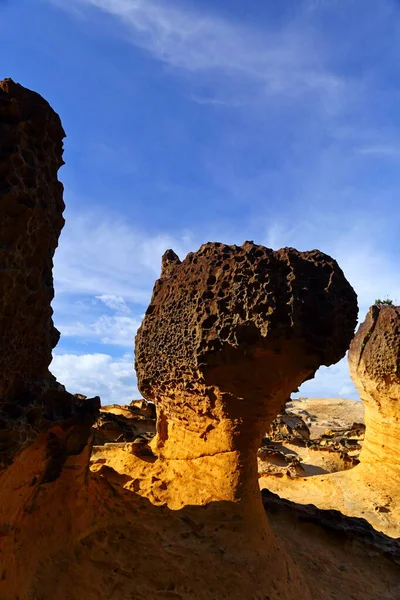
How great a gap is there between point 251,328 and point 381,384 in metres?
5.74

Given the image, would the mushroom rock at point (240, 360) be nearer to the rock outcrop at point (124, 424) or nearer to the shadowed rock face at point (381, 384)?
the rock outcrop at point (124, 424)

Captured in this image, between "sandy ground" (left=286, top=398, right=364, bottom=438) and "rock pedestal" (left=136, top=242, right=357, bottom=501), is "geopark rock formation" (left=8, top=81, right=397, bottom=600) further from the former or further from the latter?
"sandy ground" (left=286, top=398, right=364, bottom=438)

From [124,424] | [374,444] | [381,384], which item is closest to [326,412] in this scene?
[374,444]

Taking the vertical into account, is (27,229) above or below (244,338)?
above

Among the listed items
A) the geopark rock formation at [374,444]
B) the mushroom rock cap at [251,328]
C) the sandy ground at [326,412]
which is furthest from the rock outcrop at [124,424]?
the sandy ground at [326,412]

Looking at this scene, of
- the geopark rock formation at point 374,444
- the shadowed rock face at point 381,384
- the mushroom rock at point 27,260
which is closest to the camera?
the mushroom rock at point 27,260

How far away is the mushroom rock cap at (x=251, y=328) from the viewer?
408cm

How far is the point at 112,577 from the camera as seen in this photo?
10.4 feet

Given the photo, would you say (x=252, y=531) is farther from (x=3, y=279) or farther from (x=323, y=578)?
(x=3, y=279)

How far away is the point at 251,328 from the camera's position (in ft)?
13.3

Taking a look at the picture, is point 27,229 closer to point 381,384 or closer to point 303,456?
point 381,384

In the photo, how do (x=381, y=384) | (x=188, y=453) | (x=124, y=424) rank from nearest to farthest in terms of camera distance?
(x=188, y=453), (x=381, y=384), (x=124, y=424)

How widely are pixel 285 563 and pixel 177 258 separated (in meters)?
3.46

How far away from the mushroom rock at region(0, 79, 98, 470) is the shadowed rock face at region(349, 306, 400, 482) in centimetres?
704
